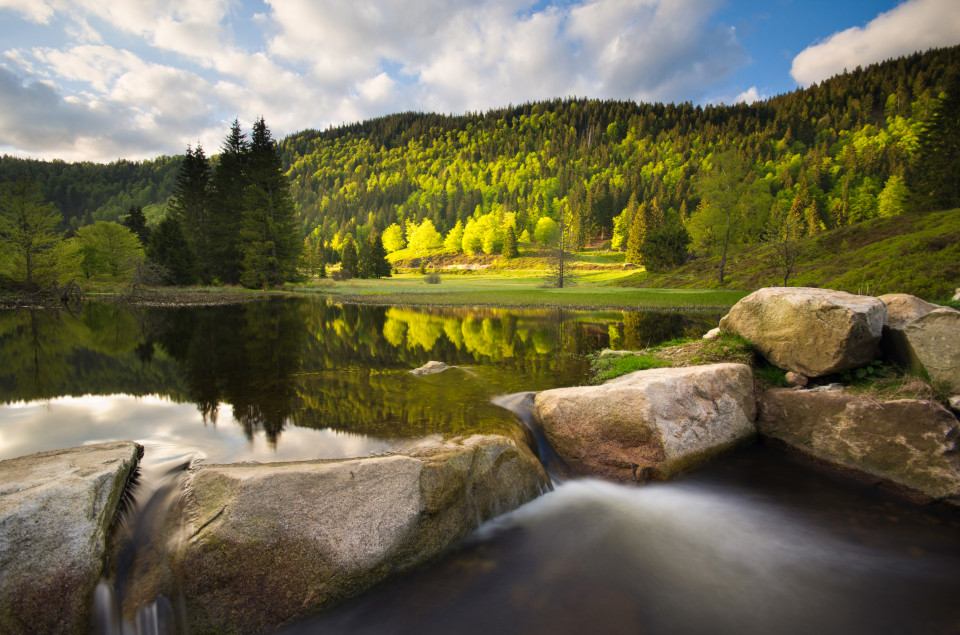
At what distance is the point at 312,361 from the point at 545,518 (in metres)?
10.1

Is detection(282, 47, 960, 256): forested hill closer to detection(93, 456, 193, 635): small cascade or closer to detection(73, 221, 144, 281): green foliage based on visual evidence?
detection(73, 221, 144, 281): green foliage

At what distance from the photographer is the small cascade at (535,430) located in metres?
7.30

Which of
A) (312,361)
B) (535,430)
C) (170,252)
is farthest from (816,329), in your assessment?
(170,252)

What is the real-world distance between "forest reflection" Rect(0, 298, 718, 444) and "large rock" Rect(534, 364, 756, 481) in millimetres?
1358

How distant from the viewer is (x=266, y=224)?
4828cm

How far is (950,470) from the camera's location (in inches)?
245

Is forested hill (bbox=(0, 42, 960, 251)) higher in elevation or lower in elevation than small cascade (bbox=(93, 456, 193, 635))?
higher

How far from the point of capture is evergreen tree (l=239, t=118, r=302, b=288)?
4772 centimetres

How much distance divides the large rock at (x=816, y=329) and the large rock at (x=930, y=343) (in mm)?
285

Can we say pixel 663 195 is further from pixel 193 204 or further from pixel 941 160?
pixel 193 204

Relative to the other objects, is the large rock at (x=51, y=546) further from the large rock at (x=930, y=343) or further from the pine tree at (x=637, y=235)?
the pine tree at (x=637, y=235)

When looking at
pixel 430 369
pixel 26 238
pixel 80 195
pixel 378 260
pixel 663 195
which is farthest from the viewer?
pixel 80 195

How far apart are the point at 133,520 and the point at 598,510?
20.4 feet

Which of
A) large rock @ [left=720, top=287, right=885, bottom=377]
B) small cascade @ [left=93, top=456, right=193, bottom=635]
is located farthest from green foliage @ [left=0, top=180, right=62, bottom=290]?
large rock @ [left=720, top=287, right=885, bottom=377]
